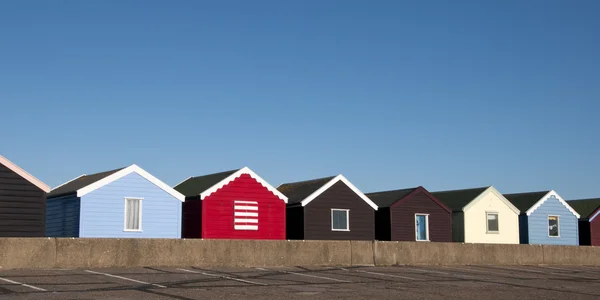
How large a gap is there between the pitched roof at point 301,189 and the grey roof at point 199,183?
407cm

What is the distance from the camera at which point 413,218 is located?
4100 cm

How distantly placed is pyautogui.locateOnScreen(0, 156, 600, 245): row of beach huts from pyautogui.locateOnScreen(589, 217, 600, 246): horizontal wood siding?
3.8 inches

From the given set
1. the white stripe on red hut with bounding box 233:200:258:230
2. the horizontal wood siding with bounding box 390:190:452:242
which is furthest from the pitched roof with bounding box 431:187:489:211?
the white stripe on red hut with bounding box 233:200:258:230

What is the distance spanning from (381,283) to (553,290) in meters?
4.46

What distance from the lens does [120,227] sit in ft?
106

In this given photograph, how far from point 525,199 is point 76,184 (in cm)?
2850

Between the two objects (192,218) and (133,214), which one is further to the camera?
(192,218)

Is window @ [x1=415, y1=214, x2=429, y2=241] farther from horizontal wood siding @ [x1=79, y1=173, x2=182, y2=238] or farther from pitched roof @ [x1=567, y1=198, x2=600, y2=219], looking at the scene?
pitched roof @ [x1=567, y1=198, x2=600, y2=219]

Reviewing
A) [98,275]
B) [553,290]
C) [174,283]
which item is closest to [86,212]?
[98,275]

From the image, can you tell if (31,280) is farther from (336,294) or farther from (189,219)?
(189,219)

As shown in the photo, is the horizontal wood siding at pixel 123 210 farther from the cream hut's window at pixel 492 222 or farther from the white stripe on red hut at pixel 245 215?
the cream hut's window at pixel 492 222

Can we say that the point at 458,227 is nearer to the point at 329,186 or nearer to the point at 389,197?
the point at 389,197

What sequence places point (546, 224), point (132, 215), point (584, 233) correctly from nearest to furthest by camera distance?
point (132, 215) < point (546, 224) < point (584, 233)

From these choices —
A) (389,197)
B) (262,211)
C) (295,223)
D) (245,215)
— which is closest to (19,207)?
(245,215)
